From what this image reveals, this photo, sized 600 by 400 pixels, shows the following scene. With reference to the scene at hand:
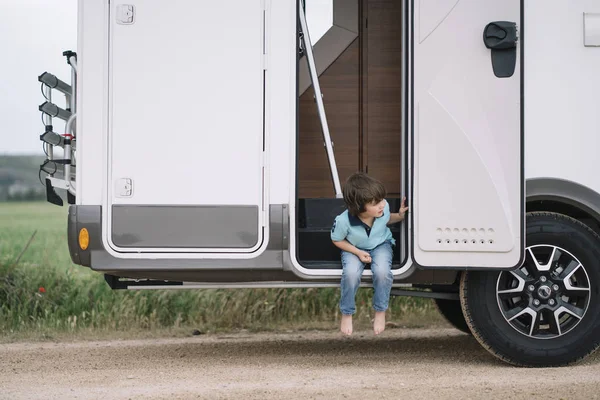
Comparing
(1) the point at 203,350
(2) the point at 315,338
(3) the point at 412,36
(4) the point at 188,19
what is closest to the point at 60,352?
(1) the point at 203,350

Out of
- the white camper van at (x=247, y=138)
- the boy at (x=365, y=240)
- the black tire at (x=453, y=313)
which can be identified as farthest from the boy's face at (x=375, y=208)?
the black tire at (x=453, y=313)

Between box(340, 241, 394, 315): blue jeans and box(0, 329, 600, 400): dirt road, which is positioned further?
box(340, 241, 394, 315): blue jeans

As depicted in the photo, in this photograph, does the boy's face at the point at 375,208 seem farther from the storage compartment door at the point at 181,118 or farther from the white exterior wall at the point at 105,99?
the storage compartment door at the point at 181,118

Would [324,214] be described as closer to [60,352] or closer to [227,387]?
[227,387]

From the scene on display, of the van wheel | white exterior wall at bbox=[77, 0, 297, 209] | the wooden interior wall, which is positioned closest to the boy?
white exterior wall at bbox=[77, 0, 297, 209]

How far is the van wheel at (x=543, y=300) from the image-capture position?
5.39 meters

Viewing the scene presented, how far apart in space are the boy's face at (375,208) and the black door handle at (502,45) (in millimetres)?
1008

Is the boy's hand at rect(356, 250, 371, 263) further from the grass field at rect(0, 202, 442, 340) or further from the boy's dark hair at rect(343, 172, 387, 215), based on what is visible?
the grass field at rect(0, 202, 442, 340)

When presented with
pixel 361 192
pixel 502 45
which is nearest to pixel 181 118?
pixel 361 192

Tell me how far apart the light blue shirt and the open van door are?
0.21m

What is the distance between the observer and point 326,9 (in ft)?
19.8

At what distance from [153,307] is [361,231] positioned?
3.06 m

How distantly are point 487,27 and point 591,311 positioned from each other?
1.79m

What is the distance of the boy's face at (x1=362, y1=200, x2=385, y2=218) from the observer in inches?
212
